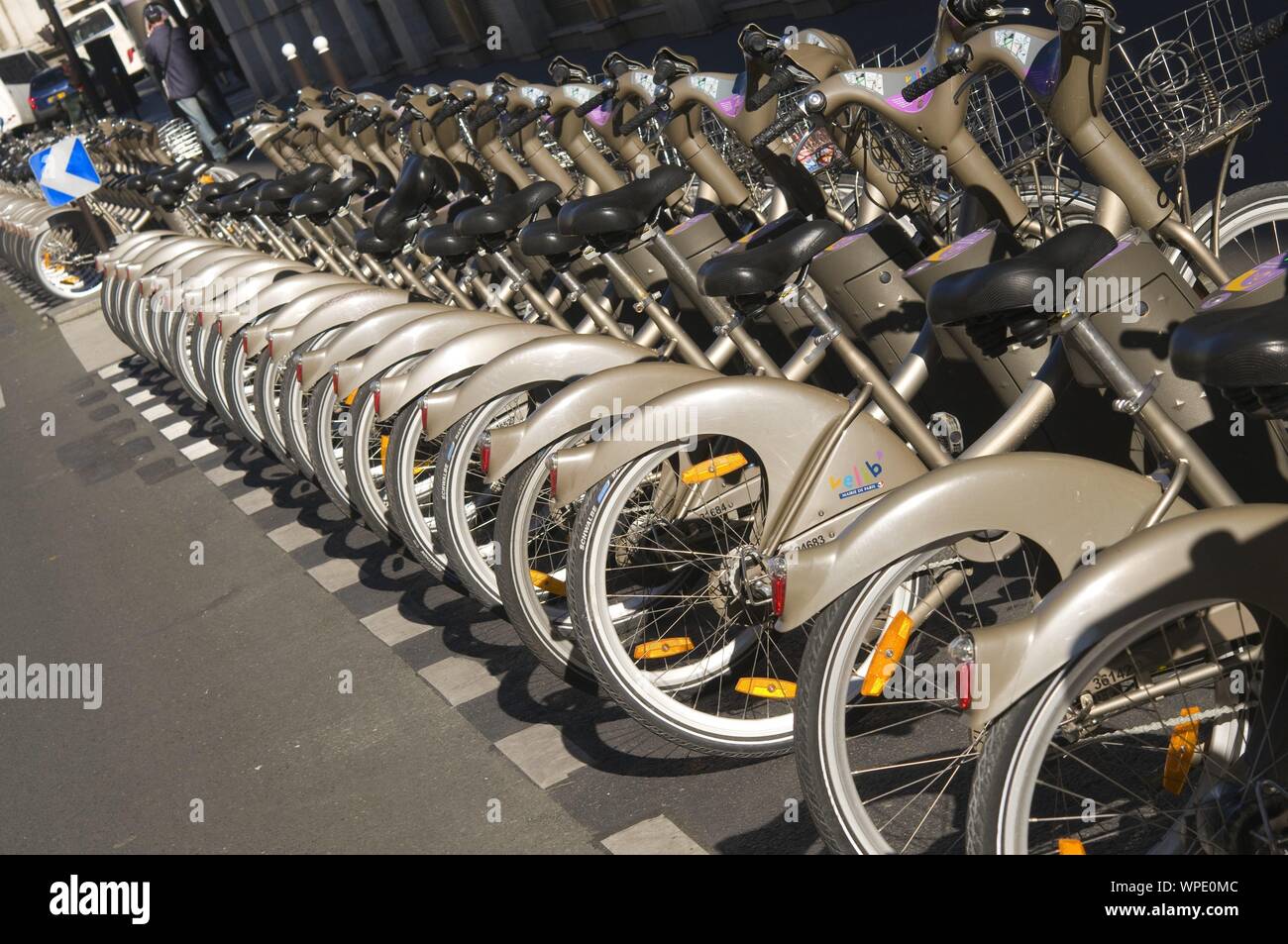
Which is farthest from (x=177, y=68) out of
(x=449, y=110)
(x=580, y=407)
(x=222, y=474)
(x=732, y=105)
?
(x=580, y=407)

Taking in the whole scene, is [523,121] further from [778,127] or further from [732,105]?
[778,127]

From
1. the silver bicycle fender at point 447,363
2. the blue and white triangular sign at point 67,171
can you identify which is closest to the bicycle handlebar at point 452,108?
the silver bicycle fender at point 447,363

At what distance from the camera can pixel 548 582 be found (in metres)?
4.51

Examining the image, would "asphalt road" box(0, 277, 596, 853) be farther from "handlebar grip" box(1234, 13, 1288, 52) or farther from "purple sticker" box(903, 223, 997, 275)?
"handlebar grip" box(1234, 13, 1288, 52)

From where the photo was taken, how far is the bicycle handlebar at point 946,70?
347cm

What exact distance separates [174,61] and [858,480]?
1569 cm

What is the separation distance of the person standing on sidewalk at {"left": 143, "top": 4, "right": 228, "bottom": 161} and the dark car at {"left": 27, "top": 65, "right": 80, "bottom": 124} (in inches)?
549

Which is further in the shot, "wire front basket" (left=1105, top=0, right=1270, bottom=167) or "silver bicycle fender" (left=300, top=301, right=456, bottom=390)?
"silver bicycle fender" (left=300, top=301, right=456, bottom=390)

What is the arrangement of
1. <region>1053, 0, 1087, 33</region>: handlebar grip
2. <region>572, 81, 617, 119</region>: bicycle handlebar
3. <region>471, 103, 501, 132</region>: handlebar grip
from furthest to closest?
<region>471, 103, 501, 132</region>: handlebar grip < <region>572, 81, 617, 119</region>: bicycle handlebar < <region>1053, 0, 1087, 33</region>: handlebar grip

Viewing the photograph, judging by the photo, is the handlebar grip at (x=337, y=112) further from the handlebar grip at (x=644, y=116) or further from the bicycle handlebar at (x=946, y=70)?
the bicycle handlebar at (x=946, y=70)

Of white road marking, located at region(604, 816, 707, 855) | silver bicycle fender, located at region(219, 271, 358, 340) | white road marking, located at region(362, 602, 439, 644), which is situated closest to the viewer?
white road marking, located at region(604, 816, 707, 855)

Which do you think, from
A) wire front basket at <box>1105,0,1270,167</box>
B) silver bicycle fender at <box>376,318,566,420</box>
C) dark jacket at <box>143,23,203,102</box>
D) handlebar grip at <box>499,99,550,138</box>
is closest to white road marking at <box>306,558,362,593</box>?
silver bicycle fender at <box>376,318,566,420</box>

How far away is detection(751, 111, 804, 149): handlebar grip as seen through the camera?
383 centimetres

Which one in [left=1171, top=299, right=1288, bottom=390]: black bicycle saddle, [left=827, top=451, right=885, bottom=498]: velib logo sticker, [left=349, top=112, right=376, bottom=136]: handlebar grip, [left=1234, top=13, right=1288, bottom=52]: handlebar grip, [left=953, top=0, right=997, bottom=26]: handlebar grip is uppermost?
[left=349, top=112, right=376, bottom=136]: handlebar grip
